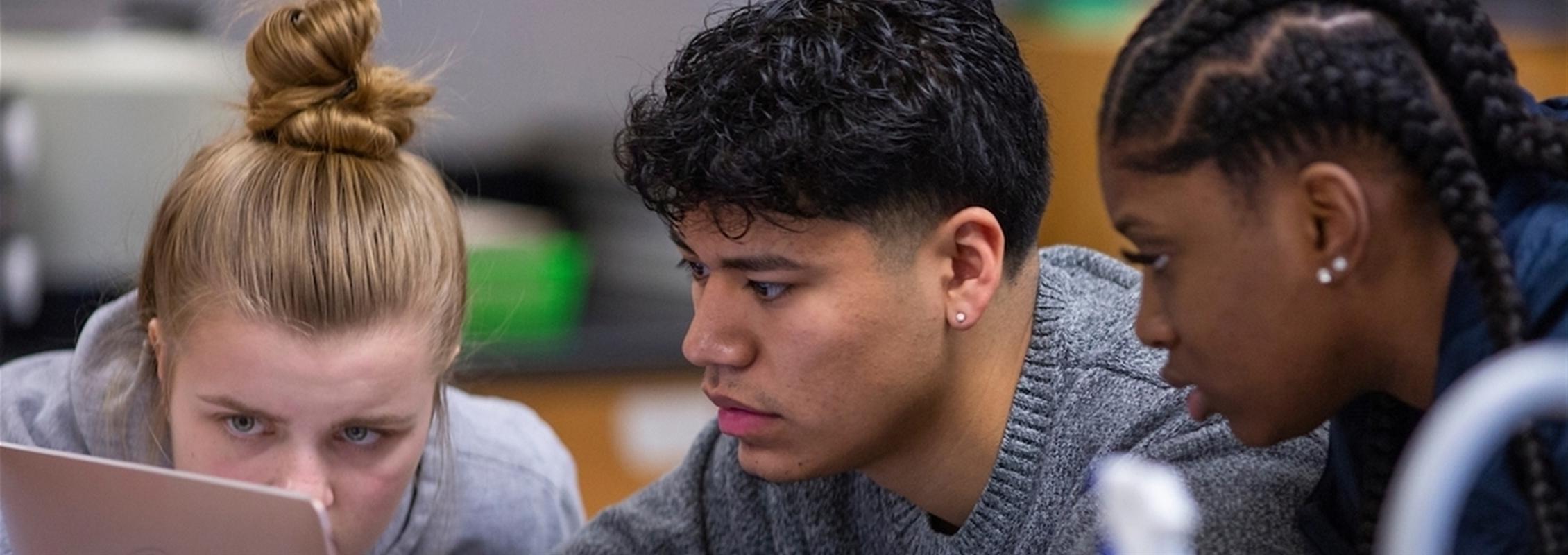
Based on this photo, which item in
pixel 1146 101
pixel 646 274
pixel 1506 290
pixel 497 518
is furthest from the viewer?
pixel 646 274

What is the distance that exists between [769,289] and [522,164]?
5.47 feet

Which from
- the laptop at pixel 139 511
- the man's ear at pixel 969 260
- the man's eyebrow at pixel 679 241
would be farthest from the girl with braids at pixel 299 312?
the man's ear at pixel 969 260

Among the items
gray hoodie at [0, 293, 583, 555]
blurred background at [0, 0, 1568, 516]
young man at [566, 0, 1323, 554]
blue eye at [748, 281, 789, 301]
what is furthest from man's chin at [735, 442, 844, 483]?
blurred background at [0, 0, 1568, 516]

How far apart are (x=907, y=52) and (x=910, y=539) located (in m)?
0.39

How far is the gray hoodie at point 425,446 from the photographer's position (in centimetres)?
145

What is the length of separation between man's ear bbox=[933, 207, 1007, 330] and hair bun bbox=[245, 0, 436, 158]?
50 cm

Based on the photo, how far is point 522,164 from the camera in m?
2.78

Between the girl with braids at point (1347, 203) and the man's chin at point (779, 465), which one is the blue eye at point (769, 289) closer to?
the man's chin at point (779, 465)

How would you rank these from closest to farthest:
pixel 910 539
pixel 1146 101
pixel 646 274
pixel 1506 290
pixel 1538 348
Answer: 1. pixel 1538 348
2. pixel 1506 290
3. pixel 1146 101
4. pixel 910 539
5. pixel 646 274

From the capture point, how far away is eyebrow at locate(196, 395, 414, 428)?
1276 millimetres

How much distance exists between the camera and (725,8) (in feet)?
4.34

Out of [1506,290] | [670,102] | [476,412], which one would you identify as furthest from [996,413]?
[476,412]

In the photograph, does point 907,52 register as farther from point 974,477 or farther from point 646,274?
point 646,274

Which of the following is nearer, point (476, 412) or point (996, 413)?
point (996, 413)
